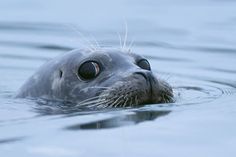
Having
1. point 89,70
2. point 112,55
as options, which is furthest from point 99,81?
point 112,55

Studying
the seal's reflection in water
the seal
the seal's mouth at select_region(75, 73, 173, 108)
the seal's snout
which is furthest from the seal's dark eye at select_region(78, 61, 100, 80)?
the seal's reflection in water

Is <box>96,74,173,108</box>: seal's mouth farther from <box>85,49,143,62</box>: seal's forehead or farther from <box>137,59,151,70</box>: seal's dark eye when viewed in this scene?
<box>137,59,151,70</box>: seal's dark eye

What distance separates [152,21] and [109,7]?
1.86m

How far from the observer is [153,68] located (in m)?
11.9

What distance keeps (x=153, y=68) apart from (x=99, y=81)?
3.46 m

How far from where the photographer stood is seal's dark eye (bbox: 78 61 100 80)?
859 cm

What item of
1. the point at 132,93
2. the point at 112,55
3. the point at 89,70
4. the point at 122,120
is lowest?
the point at 122,120

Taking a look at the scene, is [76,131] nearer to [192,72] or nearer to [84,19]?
[192,72]

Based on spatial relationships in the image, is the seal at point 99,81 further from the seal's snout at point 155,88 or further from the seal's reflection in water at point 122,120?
the seal's reflection in water at point 122,120

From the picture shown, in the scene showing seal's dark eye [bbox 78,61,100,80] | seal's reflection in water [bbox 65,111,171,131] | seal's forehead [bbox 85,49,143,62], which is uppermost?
seal's forehead [bbox 85,49,143,62]

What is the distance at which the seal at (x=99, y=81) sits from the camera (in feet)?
27.1

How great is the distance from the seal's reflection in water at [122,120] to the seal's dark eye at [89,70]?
0.65 meters

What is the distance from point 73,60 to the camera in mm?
8750

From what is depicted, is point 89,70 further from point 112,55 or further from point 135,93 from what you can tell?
point 135,93
